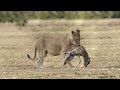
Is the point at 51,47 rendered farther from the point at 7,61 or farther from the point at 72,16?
the point at 72,16

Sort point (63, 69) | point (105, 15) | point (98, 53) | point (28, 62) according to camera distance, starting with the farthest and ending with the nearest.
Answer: point (105, 15) → point (98, 53) → point (28, 62) → point (63, 69)

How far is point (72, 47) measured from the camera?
519 inches

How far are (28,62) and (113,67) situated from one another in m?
2.70

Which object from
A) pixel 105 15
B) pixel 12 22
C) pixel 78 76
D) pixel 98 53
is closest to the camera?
pixel 78 76

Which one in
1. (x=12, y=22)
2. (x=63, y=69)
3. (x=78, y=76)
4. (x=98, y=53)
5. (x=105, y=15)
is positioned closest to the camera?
(x=78, y=76)
